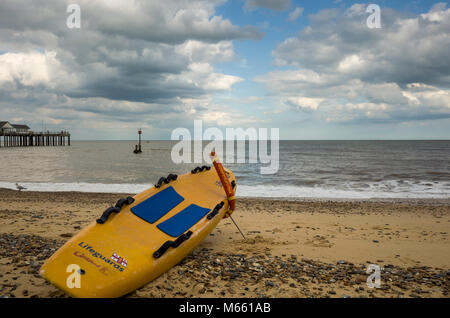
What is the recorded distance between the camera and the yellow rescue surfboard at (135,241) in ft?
12.3

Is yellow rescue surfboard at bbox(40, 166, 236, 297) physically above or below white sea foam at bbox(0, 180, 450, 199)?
above

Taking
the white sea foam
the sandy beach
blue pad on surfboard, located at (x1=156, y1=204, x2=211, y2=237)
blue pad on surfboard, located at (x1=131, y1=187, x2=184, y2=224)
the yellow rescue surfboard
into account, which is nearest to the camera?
the yellow rescue surfboard

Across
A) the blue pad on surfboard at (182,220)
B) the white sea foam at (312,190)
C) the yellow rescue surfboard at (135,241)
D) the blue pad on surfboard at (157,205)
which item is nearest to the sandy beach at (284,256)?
the yellow rescue surfboard at (135,241)

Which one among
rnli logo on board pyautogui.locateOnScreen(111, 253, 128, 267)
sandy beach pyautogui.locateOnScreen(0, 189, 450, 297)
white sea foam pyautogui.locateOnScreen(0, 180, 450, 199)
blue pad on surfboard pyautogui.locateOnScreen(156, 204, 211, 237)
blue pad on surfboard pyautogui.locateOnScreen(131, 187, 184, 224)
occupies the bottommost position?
white sea foam pyautogui.locateOnScreen(0, 180, 450, 199)

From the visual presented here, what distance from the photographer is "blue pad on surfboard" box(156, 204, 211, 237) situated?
5.04 metres

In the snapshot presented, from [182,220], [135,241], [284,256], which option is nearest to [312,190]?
[284,256]

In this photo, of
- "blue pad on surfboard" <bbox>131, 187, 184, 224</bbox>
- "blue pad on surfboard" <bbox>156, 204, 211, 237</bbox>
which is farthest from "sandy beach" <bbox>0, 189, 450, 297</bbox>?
"blue pad on surfboard" <bbox>131, 187, 184, 224</bbox>

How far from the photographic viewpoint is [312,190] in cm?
1711

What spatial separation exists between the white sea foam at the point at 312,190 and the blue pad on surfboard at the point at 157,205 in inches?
370

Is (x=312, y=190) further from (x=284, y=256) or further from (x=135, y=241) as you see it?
(x=135, y=241)

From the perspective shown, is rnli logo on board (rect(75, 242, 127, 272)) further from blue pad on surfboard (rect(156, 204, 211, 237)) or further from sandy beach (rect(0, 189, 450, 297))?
blue pad on surfboard (rect(156, 204, 211, 237))

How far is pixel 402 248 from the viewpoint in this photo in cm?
615
